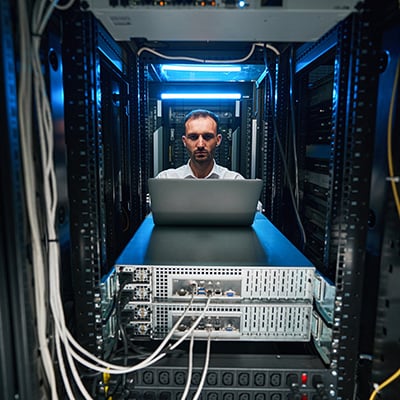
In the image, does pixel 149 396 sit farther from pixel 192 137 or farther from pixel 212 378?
pixel 192 137

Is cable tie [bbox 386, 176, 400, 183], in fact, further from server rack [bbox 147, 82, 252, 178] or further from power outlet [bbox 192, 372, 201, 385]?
server rack [bbox 147, 82, 252, 178]

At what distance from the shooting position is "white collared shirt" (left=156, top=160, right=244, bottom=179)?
1.65m

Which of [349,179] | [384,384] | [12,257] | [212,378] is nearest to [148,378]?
[212,378]

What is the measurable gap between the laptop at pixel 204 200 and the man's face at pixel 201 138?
0.66m

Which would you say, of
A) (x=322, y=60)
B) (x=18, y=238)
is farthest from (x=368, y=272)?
(x=18, y=238)

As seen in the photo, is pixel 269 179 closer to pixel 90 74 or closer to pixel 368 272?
pixel 368 272

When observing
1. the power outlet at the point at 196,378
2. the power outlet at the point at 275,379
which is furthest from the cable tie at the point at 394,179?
the power outlet at the point at 196,378

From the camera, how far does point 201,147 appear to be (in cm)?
165

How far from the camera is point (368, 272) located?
725 millimetres

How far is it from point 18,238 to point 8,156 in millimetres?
145

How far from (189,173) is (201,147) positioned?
0.18 metres

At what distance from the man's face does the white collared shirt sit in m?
0.07

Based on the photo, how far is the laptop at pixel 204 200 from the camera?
0.97 m

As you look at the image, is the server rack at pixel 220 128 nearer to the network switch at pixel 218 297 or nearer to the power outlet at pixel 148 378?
the network switch at pixel 218 297
